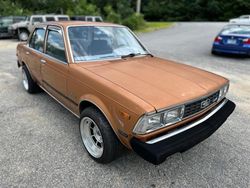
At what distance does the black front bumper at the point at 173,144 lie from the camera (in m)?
2.20

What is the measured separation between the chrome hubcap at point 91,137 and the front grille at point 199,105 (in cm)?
115

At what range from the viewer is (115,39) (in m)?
3.82

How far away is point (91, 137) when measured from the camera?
3076 millimetres

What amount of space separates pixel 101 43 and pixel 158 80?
1.27 m

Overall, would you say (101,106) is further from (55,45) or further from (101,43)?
(55,45)

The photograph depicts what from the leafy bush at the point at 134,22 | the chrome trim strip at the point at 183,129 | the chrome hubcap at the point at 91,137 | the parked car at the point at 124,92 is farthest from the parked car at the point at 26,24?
the chrome trim strip at the point at 183,129

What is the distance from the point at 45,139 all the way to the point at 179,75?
2.12 m

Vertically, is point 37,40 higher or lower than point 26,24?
higher

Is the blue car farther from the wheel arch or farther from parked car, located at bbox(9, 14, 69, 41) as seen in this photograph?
parked car, located at bbox(9, 14, 69, 41)

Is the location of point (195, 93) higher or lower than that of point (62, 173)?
higher

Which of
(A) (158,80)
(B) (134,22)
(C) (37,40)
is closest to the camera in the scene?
(A) (158,80)

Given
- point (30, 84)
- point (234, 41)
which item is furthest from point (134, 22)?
point (30, 84)

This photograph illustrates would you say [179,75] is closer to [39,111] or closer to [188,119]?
[188,119]

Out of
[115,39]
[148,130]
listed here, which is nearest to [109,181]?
[148,130]
